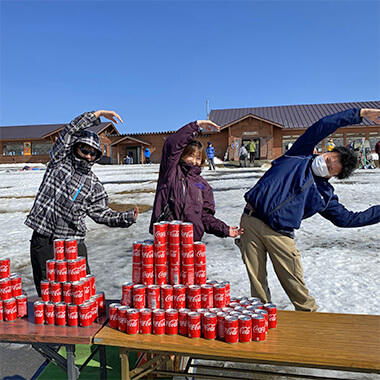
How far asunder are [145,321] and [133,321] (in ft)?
0.26

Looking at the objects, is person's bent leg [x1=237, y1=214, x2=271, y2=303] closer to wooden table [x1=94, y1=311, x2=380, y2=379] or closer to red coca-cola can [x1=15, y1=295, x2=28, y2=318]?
wooden table [x1=94, y1=311, x2=380, y2=379]

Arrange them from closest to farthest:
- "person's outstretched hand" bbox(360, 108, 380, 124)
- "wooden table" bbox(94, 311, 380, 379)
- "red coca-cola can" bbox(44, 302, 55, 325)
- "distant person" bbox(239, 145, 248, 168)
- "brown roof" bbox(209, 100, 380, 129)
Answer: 1. "wooden table" bbox(94, 311, 380, 379)
2. "red coca-cola can" bbox(44, 302, 55, 325)
3. "person's outstretched hand" bbox(360, 108, 380, 124)
4. "distant person" bbox(239, 145, 248, 168)
5. "brown roof" bbox(209, 100, 380, 129)

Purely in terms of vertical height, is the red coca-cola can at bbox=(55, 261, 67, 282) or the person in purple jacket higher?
the person in purple jacket

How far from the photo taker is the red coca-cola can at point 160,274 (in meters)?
2.55

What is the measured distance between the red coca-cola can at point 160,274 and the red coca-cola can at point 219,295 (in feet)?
1.20

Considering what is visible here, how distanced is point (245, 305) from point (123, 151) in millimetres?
43221

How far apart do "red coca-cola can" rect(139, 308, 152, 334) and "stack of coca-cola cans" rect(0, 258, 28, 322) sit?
3.25ft

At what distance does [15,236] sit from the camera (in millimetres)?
8336

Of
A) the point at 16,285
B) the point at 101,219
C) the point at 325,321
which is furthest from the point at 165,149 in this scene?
the point at 325,321

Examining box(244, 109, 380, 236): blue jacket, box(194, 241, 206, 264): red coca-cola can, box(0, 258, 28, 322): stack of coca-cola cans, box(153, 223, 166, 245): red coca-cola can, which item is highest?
box(244, 109, 380, 236): blue jacket

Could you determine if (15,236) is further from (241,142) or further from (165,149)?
(241,142)

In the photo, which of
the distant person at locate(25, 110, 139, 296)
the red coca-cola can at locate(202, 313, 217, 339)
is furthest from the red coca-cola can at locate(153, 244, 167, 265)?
the distant person at locate(25, 110, 139, 296)

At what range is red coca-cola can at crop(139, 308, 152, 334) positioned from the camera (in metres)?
2.42

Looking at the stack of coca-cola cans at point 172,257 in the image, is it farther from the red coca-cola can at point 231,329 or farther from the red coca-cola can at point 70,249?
the red coca-cola can at point 70,249
